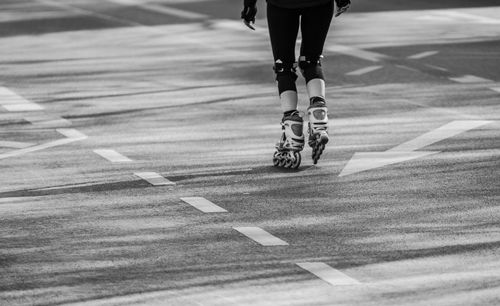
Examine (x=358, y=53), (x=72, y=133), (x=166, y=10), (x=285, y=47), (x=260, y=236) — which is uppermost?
(x=285, y=47)

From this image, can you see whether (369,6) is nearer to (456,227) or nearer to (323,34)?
(323,34)

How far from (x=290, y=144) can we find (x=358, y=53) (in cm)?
804

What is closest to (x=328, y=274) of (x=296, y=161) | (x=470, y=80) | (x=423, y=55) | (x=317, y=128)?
(x=296, y=161)

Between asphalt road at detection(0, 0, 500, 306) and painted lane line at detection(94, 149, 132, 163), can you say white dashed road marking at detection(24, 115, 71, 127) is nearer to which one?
asphalt road at detection(0, 0, 500, 306)

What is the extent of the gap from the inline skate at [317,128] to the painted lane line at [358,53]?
706cm

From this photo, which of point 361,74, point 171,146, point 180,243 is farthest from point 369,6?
point 180,243

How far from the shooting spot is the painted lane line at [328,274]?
723 centimetres

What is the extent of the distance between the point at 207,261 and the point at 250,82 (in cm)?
855

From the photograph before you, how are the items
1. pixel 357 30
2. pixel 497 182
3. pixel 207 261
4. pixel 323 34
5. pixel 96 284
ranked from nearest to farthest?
pixel 96 284, pixel 207 261, pixel 497 182, pixel 323 34, pixel 357 30

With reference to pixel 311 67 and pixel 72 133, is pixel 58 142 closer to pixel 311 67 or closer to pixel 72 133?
pixel 72 133

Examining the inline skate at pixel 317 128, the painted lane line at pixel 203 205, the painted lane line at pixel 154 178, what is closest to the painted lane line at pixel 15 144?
the painted lane line at pixel 154 178

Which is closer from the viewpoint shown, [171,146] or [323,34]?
[323,34]

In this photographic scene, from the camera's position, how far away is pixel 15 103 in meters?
15.0

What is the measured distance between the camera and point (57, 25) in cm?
2394
